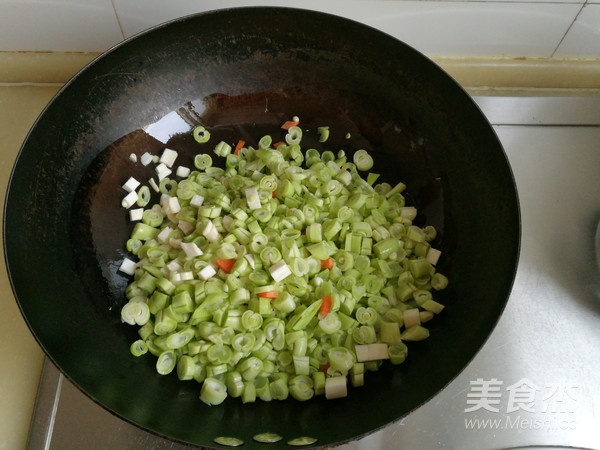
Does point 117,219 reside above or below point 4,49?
below

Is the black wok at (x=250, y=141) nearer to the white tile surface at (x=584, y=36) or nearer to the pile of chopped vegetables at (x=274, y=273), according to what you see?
the pile of chopped vegetables at (x=274, y=273)

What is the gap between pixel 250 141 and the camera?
3.45 feet

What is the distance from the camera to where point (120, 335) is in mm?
871

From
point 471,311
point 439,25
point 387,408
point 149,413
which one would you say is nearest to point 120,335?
point 149,413

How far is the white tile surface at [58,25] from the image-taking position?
107 cm

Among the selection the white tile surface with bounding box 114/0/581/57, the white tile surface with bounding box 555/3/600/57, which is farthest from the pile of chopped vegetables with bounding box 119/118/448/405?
the white tile surface with bounding box 555/3/600/57

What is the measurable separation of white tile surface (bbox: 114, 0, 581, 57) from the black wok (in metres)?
0.15

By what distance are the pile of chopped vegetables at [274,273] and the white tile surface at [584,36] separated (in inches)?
21.1

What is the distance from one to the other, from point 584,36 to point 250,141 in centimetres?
74

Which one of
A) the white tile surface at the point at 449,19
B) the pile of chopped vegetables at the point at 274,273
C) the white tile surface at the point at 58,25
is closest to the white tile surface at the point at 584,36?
the white tile surface at the point at 449,19

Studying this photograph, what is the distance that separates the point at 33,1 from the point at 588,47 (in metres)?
1.15

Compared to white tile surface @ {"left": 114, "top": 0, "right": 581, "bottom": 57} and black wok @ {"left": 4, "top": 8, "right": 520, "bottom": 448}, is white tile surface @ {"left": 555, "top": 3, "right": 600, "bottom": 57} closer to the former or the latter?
white tile surface @ {"left": 114, "top": 0, "right": 581, "bottom": 57}

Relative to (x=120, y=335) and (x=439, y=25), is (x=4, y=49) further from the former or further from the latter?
(x=439, y=25)

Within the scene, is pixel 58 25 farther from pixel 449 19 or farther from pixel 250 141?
pixel 449 19
